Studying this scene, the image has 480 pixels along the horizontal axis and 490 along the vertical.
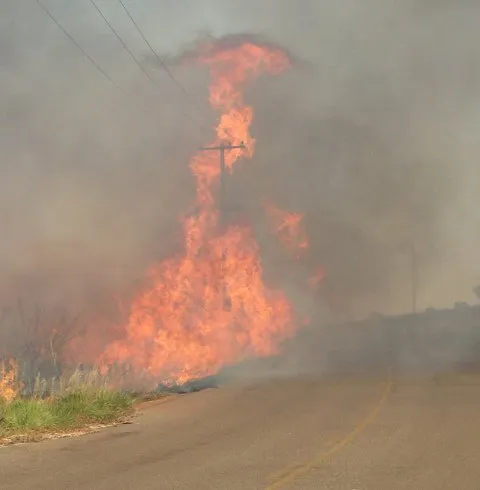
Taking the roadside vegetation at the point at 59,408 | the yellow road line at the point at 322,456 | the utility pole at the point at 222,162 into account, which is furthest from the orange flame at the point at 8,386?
the utility pole at the point at 222,162

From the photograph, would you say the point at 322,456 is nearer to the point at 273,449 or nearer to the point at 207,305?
the point at 273,449

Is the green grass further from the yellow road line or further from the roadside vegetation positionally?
the yellow road line

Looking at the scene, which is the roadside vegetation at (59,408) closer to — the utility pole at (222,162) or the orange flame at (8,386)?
the orange flame at (8,386)

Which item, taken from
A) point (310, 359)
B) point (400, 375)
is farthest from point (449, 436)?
point (310, 359)

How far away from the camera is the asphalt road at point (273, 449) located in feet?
26.5

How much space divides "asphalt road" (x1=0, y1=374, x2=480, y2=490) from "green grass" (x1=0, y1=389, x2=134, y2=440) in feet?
2.15

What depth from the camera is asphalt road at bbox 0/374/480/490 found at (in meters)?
8.07

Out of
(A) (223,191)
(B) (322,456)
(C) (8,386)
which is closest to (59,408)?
(C) (8,386)

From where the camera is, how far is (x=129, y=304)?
80.8 ft

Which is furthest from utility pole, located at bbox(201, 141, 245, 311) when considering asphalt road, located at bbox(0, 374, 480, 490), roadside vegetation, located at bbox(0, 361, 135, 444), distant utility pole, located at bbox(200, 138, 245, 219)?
roadside vegetation, located at bbox(0, 361, 135, 444)

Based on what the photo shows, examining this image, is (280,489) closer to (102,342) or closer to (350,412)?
(350,412)

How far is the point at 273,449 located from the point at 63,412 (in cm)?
483

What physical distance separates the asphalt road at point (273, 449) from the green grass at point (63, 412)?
656mm

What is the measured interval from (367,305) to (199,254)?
24968 millimetres
